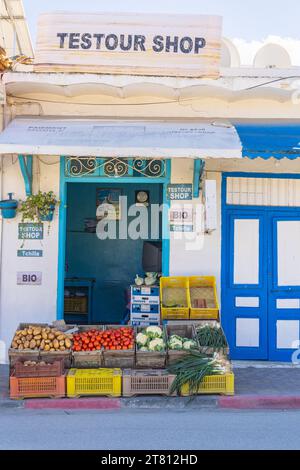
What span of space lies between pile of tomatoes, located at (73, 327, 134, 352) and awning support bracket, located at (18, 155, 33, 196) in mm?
2683

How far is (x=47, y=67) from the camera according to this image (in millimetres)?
10320

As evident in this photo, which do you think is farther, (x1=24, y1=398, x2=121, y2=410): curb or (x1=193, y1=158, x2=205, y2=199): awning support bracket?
(x1=193, y1=158, x2=205, y2=199): awning support bracket

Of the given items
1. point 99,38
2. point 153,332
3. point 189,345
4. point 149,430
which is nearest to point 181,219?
point 153,332

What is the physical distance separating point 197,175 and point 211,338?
107 inches

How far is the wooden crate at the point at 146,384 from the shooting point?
849 centimetres

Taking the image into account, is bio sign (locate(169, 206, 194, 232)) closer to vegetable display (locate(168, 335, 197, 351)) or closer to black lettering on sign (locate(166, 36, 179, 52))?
vegetable display (locate(168, 335, 197, 351))

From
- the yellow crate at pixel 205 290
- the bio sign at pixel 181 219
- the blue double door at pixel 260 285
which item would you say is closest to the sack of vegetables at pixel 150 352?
the yellow crate at pixel 205 290

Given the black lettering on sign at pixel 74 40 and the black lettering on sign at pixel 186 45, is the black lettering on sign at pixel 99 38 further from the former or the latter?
the black lettering on sign at pixel 186 45

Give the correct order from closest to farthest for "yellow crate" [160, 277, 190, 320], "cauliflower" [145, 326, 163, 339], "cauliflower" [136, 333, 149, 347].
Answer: "cauliflower" [136, 333, 149, 347], "cauliflower" [145, 326, 163, 339], "yellow crate" [160, 277, 190, 320]

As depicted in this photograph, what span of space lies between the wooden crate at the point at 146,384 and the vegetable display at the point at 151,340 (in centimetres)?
44

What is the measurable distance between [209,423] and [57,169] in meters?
5.05

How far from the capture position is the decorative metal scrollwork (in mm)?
10562

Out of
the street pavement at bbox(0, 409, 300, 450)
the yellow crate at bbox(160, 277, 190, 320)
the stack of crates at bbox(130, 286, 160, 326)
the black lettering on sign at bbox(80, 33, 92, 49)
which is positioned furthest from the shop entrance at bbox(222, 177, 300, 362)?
the black lettering on sign at bbox(80, 33, 92, 49)
